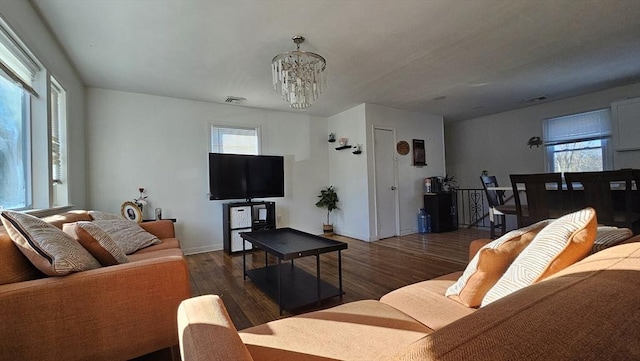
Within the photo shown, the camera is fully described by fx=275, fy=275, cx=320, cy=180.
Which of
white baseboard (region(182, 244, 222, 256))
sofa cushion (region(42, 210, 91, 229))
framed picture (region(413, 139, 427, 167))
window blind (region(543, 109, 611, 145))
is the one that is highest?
window blind (region(543, 109, 611, 145))

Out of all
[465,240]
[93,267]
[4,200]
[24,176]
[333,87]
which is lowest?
[465,240]

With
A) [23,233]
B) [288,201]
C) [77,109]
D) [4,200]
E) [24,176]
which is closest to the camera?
[23,233]

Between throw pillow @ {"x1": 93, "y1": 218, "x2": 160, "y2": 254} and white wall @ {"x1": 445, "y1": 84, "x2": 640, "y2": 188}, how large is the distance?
6.40 m

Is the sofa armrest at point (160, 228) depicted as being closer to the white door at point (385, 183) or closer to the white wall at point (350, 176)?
the white wall at point (350, 176)

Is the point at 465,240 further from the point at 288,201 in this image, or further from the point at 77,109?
the point at 77,109

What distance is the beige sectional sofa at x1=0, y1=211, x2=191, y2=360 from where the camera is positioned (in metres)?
1.12

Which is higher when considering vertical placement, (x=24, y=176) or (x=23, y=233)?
(x=24, y=176)

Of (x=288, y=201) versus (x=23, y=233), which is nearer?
(x=23, y=233)

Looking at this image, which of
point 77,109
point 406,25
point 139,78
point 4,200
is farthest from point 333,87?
point 4,200

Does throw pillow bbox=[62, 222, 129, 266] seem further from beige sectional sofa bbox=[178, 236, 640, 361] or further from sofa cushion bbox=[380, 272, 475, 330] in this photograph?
sofa cushion bbox=[380, 272, 475, 330]

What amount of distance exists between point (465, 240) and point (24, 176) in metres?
5.41

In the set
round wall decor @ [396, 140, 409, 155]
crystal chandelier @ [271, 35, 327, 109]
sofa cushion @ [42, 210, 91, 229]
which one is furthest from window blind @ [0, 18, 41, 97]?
round wall decor @ [396, 140, 409, 155]

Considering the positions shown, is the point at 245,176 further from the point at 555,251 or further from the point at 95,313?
the point at 555,251

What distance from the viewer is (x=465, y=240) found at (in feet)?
14.9
